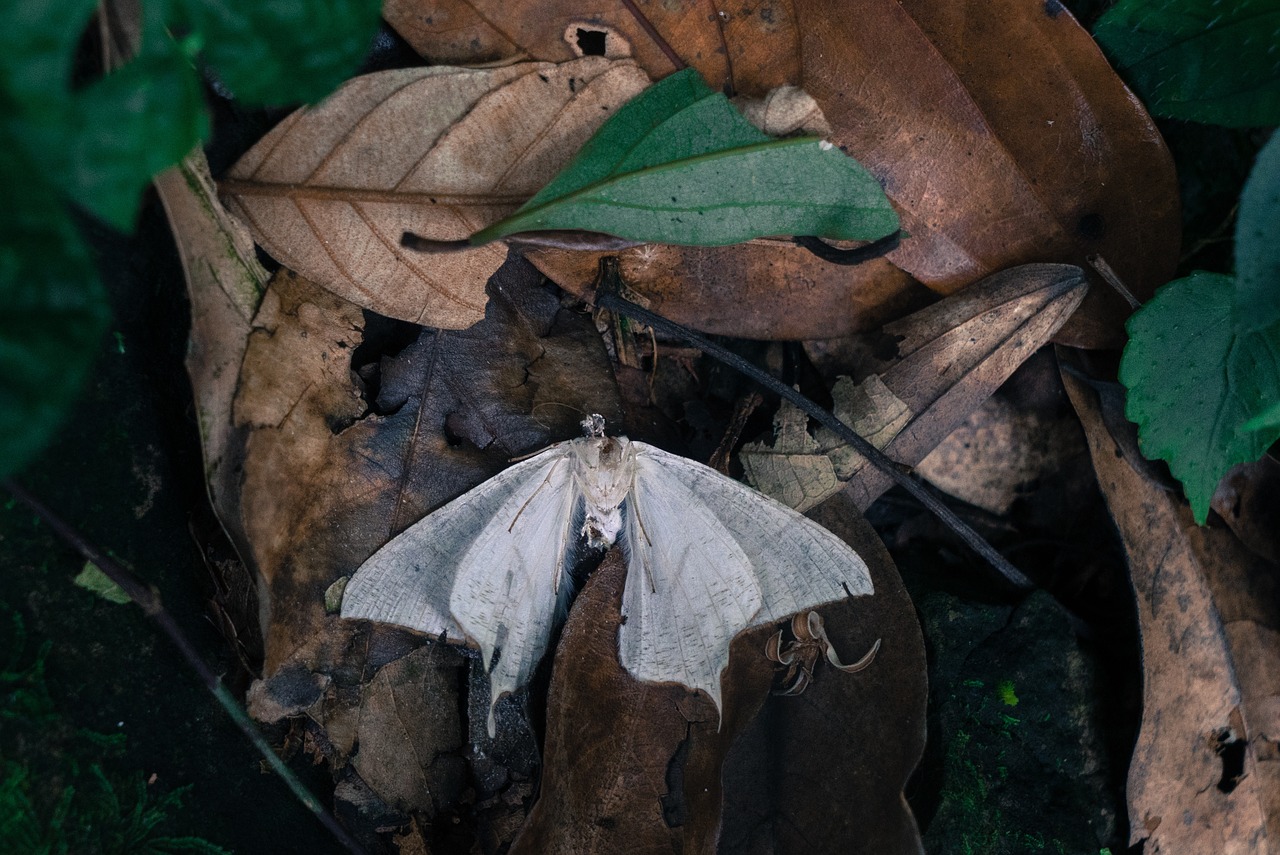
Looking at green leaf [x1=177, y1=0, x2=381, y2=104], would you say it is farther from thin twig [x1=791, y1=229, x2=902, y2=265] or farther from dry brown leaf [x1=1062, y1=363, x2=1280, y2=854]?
dry brown leaf [x1=1062, y1=363, x2=1280, y2=854]

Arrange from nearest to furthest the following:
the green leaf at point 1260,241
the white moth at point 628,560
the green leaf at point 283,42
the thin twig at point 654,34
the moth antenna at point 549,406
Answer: the green leaf at point 283,42 → the green leaf at point 1260,241 → the thin twig at point 654,34 → the white moth at point 628,560 → the moth antenna at point 549,406

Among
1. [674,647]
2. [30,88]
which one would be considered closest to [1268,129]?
[674,647]

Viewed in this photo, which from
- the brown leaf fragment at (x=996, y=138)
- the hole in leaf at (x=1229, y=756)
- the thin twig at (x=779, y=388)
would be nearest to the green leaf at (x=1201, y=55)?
the brown leaf fragment at (x=996, y=138)

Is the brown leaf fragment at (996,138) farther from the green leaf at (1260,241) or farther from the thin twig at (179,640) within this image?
the thin twig at (179,640)

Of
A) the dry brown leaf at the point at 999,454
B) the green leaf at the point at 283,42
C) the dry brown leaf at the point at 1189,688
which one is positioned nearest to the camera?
the green leaf at the point at 283,42

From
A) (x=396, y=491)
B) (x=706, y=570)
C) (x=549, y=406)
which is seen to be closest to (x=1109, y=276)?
(x=706, y=570)

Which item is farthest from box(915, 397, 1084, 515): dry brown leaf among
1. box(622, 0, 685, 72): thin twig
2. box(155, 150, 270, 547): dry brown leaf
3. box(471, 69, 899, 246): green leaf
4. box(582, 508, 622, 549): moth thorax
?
box(155, 150, 270, 547): dry brown leaf
